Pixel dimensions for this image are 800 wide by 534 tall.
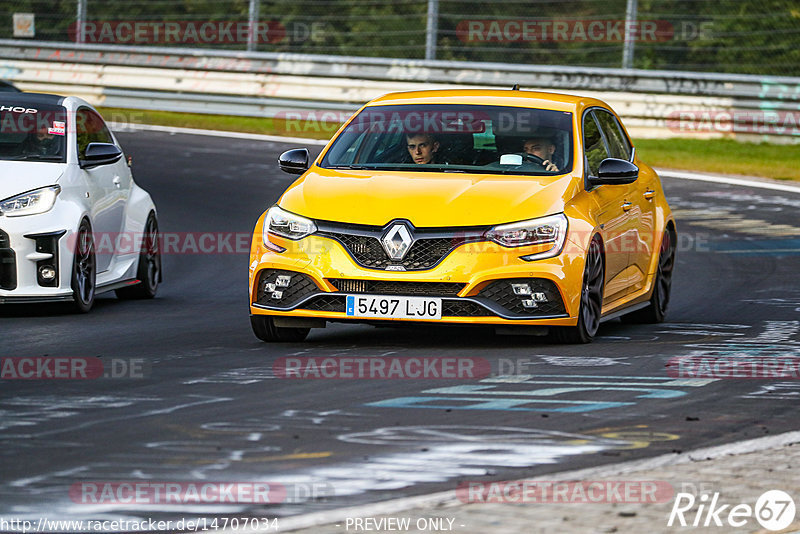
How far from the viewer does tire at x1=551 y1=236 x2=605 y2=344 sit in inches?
376

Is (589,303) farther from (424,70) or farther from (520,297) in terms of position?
(424,70)

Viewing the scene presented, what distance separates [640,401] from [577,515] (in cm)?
244

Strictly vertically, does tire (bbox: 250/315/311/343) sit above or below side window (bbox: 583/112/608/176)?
below

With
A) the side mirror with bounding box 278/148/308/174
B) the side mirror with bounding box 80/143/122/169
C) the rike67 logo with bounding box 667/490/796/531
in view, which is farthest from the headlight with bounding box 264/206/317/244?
the rike67 logo with bounding box 667/490/796/531

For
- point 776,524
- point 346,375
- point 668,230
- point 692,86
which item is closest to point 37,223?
point 346,375

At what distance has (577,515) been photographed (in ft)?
17.2

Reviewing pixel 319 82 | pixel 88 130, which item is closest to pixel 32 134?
pixel 88 130

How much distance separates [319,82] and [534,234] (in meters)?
19.4

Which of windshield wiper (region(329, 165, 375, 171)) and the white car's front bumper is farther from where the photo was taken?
the white car's front bumper

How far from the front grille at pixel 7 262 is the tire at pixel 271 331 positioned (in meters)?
2.13

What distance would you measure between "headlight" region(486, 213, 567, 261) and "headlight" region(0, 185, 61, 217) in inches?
142

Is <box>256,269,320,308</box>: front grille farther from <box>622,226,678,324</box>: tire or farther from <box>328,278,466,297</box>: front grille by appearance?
<box>622,226,678,324</box>: tire

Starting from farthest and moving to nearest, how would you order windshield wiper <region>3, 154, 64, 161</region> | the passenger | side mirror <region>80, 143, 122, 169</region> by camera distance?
side mirror <region>80, 143, 122, 169</region>
windshield wiper <region>3, 154, 64, 161</region>
the passenger

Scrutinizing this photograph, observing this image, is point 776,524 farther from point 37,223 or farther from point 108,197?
point 108,197
